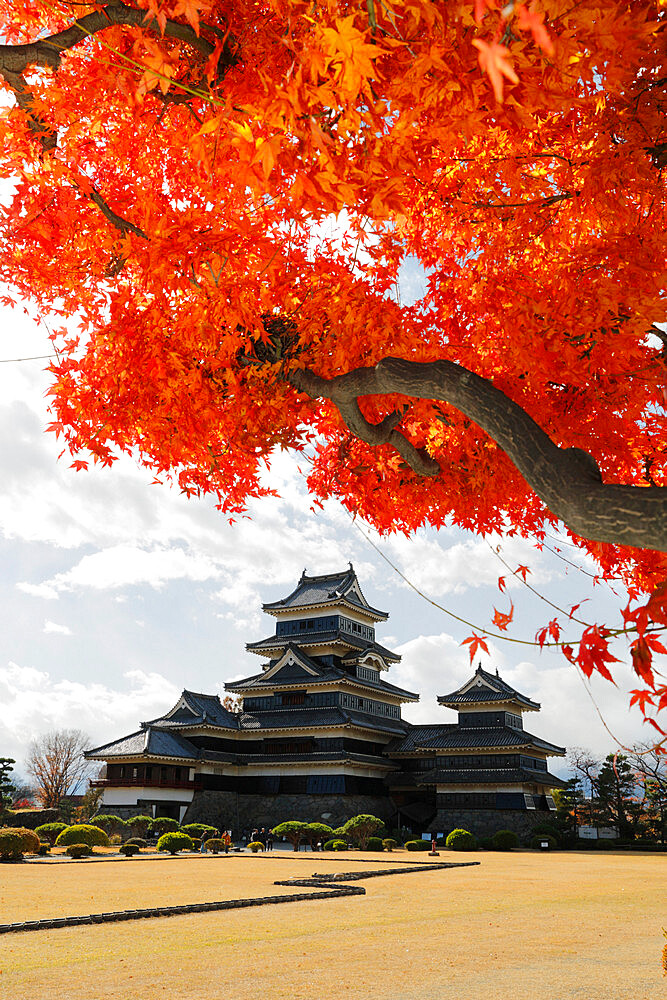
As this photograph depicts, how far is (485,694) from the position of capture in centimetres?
3741

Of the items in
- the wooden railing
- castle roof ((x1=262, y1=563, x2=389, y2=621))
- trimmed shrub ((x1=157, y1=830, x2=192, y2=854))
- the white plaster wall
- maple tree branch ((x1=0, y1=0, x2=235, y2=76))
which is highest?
castle roof ((x1=262, y1=563, x2=389, y2=621))

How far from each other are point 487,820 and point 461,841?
12.0 ft

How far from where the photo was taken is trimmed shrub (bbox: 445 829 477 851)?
31.2 meters

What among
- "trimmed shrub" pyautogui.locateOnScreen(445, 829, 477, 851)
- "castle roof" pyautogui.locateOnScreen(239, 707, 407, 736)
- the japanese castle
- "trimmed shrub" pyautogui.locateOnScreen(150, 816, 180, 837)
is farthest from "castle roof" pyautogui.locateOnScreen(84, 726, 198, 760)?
"trimmed shrub" pyautogui.locateOnScreen(445, 829, 477, 851)

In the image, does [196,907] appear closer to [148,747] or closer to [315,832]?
[315,832]

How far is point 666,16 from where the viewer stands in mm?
3410

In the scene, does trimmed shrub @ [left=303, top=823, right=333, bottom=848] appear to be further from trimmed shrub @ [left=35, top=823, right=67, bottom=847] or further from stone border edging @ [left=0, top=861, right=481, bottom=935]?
stone border edging @ [left=0, top=861, right=481, bottom=935]

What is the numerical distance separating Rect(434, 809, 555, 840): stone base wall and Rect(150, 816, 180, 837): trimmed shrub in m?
12.1

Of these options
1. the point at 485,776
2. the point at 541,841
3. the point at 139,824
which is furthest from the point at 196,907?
the point at 485,776

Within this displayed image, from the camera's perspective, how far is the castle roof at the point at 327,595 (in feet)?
133

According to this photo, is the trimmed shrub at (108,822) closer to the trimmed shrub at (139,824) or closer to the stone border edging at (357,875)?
the trimmed shrub at (139,824)

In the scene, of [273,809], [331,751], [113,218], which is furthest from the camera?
[273,809]

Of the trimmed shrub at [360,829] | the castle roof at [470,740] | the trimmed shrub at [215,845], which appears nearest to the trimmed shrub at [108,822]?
the trimmed shrub at [215,845]

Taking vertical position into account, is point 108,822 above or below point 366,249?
below
